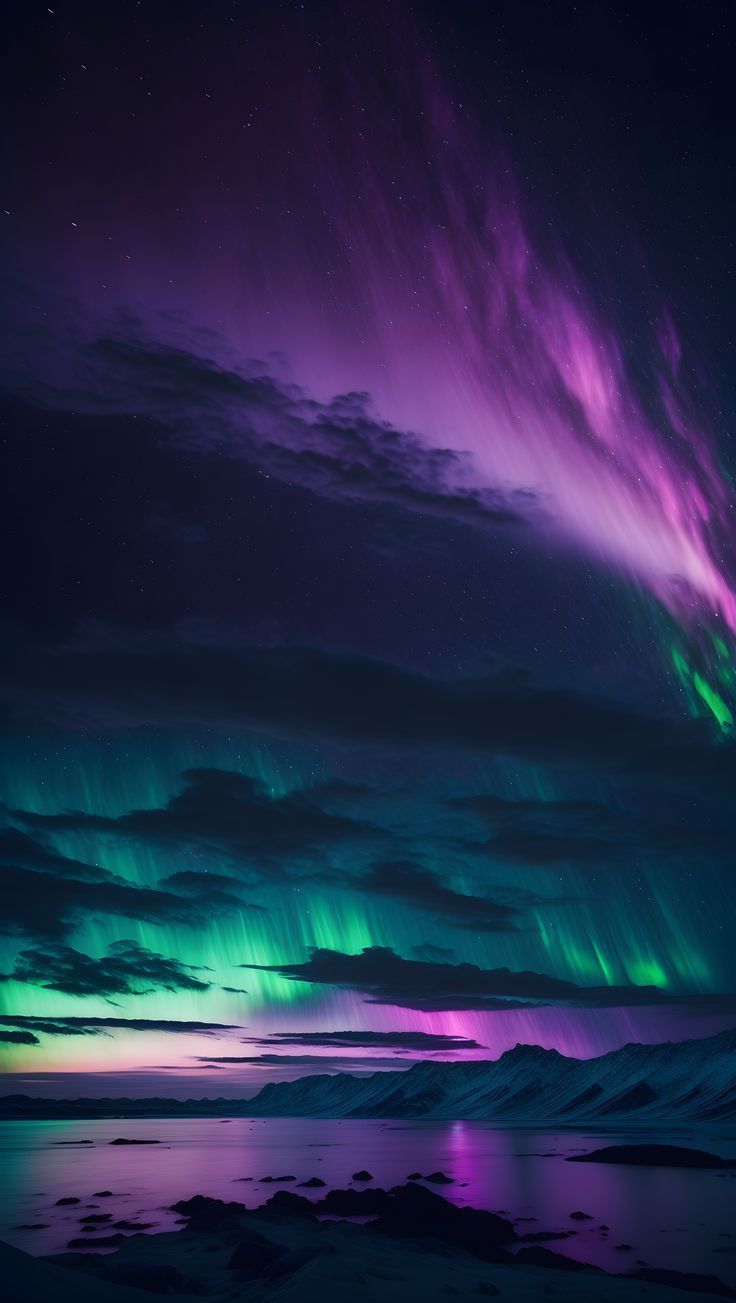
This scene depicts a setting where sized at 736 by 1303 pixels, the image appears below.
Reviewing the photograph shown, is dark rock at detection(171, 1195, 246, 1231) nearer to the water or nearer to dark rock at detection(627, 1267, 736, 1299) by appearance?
the water

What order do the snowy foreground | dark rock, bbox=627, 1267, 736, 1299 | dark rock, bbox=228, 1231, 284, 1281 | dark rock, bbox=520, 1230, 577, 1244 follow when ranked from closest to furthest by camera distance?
the snowy foreground → dark rock, bbox=228, 1231, 284, 1281 → dark rock, bbox=627, 1267, 736, 1299 → dark rock, bbox=520, 1230, 577, 1244

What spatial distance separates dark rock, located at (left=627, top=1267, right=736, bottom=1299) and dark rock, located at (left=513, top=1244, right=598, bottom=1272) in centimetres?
165

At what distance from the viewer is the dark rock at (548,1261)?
25.5m

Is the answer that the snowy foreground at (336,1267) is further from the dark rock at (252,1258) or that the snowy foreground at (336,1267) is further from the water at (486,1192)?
the water at (486,1192)

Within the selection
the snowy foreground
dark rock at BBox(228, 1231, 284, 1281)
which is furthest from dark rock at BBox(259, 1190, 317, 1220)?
dark rock at BBox(228, 1231, 284, 1281)

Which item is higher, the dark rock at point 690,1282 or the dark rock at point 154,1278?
the dark rock at point 154,1278

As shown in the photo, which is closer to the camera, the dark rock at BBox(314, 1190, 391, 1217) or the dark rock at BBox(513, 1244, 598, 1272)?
the dark rock at BBox(513, 1244, 598, 1272)

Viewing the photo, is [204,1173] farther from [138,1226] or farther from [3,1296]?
[3,1296]

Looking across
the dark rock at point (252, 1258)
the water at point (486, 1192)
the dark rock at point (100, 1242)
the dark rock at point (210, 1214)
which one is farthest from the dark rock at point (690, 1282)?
the dark rock at point (100, 1242)

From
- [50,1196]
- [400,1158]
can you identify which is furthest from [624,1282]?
[400,1158]

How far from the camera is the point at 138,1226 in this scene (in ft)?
124

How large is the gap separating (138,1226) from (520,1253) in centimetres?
1917

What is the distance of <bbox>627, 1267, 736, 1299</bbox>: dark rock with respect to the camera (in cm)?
2344

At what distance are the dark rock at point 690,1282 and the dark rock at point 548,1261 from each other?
1647mm
